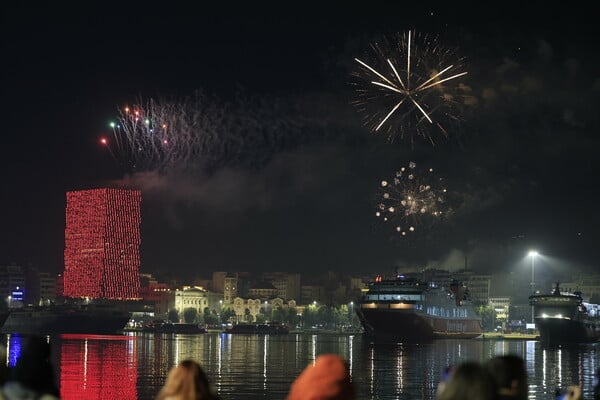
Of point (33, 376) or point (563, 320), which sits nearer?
point (33, 376)

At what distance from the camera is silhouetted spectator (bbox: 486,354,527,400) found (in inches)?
419

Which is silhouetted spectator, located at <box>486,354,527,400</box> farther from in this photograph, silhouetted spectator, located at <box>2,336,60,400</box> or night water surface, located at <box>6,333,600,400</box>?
night water surface, located at <box>6,333,600,400</box>

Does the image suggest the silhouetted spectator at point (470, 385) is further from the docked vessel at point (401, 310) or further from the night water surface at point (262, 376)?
the docked vessel at point (401, 310)

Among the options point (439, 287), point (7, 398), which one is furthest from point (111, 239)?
point (7, 398)

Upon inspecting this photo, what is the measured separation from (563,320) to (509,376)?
422ft

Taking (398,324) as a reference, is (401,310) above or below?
above

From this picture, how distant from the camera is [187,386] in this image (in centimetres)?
1062

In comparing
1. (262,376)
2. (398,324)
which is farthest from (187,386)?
(398,324)

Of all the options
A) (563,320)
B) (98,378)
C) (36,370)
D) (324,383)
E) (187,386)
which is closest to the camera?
(324,383)

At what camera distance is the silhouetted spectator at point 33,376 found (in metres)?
11.3

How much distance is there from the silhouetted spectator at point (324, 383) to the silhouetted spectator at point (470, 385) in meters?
0.89

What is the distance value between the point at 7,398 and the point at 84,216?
185272mm

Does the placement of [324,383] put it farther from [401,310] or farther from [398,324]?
[401,310]

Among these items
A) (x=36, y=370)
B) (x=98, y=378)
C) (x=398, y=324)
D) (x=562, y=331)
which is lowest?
(x=98, y=378)
